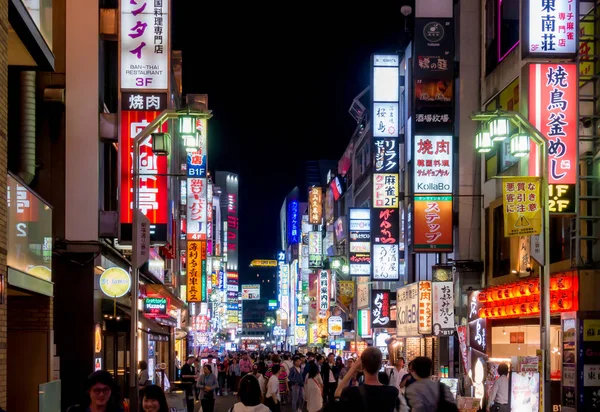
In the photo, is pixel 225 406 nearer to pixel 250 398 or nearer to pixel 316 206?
pixel 250 398

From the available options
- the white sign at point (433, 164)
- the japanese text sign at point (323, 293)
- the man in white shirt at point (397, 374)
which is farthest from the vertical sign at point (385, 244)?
the japanese text sign at point (323, 293)

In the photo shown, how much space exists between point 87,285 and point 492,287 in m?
11.5

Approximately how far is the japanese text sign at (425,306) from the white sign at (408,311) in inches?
16.0

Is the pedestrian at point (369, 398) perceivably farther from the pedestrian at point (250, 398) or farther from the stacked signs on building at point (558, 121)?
the stacked signs on building at point (558, 121)

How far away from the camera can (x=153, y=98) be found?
82.0 feet

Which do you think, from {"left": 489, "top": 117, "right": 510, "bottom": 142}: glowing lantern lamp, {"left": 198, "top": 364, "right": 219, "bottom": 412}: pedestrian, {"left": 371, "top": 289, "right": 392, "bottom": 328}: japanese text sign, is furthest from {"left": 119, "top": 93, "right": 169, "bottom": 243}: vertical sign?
{"left": 371, "top": 289, "right": 392, "bottom": 328}: japanese text sign

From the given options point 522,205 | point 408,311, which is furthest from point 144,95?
point 408,311

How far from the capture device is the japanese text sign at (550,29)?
21422mm

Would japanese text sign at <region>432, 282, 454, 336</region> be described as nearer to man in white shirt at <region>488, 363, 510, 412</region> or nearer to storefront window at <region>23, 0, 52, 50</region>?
man in white shirt at <region>488, 363, 510, 412</region>

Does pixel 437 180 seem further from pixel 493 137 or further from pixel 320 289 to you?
pixel 320 289

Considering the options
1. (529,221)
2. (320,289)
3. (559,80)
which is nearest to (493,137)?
(529,221)

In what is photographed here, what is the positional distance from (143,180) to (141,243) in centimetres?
513

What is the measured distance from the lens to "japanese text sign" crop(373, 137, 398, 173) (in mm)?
39438

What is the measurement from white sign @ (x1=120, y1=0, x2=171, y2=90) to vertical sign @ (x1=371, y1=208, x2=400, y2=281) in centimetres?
1671
